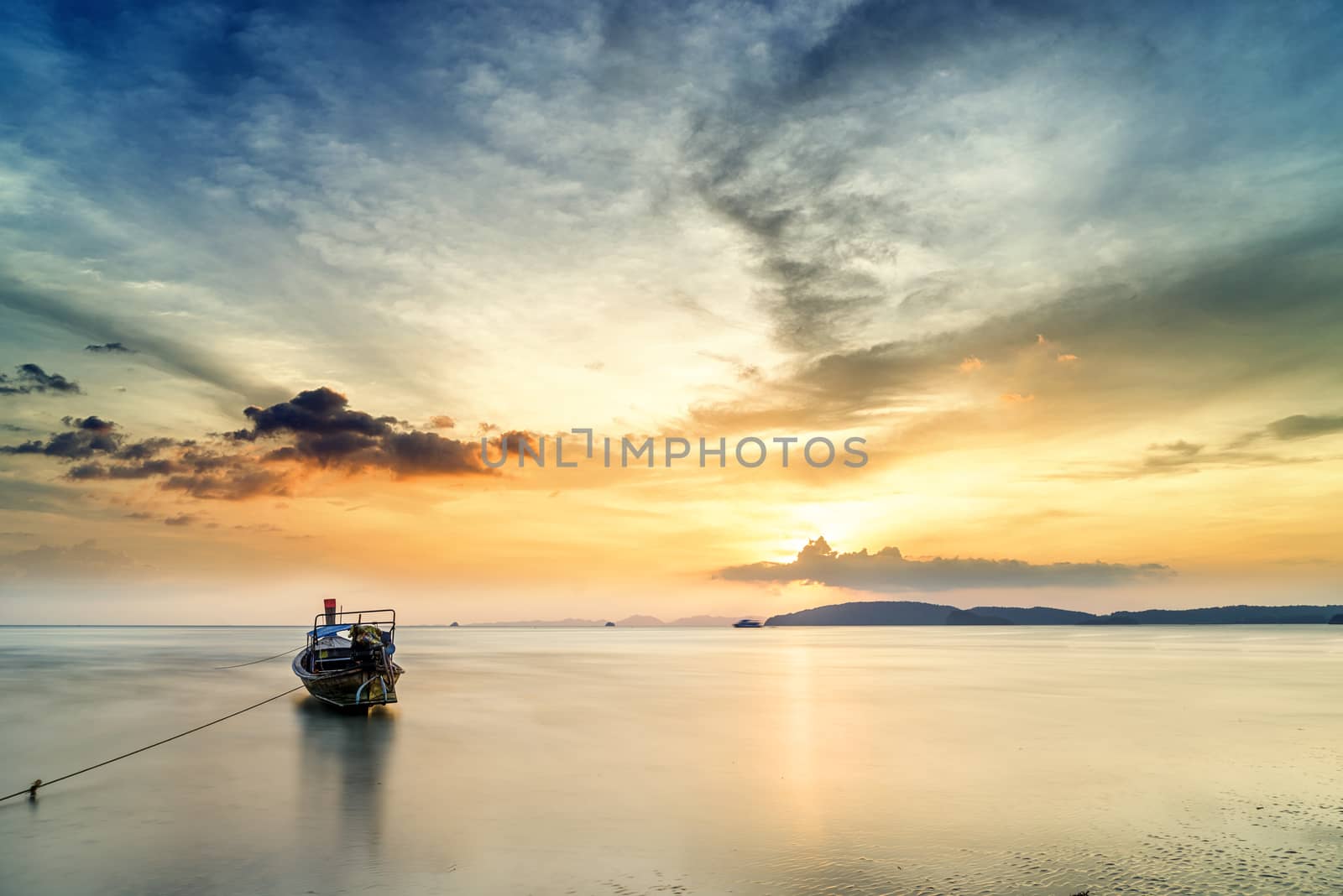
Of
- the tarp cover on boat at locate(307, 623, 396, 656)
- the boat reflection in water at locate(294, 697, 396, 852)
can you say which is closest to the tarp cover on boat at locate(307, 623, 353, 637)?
the tarp cover on boat at locate(307, 623, 396, 656)

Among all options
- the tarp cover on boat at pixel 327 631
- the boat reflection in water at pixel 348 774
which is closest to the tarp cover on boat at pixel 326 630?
the tarp cover on boat at pixel 327 631

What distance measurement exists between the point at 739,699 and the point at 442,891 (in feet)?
111

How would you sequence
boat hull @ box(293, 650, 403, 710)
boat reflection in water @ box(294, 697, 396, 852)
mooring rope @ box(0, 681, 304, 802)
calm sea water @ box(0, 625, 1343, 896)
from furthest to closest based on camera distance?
boat hull @ box(293, 650, 403, 710) → mooring rope @ box(0, 681, 304, 802) → boat reflection in water @ box(294, 697, 396, 852) → calm sea water @ box(0, 625, 1343, 896)

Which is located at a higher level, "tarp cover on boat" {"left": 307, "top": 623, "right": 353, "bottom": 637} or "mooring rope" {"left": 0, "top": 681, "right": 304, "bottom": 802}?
"tarp cover on boat" {"left": 307, "top": 623, "right": 353, "bottom": 637}

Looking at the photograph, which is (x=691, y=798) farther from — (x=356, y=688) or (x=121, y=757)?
(x=356, y=688)

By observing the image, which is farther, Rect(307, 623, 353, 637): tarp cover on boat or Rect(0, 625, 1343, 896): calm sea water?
Rect(307, 623, 353, 637): tarp cover on boat

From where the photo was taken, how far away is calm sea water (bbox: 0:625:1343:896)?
527 inches

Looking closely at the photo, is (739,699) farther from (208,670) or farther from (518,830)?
(208,670)

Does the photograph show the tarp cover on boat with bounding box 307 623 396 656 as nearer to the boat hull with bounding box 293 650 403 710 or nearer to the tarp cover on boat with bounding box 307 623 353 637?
the tarp cover on boat with bounding box 307 623 353 637

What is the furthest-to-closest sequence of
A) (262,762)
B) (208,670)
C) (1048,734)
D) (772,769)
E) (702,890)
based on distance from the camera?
(208,670) < (1048,734) < (262,762) < (772,769) < (702,890)

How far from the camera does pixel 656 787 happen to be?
20.7 meters

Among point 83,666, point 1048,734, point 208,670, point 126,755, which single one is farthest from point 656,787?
point 83,666

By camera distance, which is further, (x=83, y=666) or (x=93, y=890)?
(x=83, y=666)

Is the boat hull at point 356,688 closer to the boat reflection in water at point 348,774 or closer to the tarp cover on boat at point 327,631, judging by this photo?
the boat reflection in water at point 348,774
